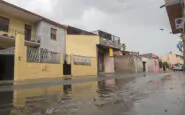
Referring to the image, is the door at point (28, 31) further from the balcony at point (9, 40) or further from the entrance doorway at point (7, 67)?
the entrance doorway at point (7, 67)

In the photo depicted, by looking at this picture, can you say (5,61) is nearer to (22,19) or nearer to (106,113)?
(22,19)

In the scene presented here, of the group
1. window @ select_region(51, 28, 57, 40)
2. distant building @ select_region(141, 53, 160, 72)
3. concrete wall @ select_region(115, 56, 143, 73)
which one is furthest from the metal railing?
distant building @ select_region(141, 53, 160, 72)

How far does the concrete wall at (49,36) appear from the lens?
22.6m

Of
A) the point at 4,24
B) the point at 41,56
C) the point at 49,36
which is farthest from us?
the point at 49,36

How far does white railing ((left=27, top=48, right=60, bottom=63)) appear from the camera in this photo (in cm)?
1551

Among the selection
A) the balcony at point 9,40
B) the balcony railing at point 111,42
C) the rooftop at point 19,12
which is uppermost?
the rooftop at point 19,12

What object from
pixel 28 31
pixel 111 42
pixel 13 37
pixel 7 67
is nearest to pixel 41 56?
pixel 7 67

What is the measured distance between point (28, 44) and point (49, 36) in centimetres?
322

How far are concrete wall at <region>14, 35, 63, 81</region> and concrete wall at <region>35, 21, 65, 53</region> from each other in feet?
21.5

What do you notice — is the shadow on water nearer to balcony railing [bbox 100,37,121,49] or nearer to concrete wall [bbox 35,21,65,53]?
concrete wall [bbox 35,21,65,53]

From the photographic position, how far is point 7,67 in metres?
14.8

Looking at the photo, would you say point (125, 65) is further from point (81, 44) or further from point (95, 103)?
point (95, 103)

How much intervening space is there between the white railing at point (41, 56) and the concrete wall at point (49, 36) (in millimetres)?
5062

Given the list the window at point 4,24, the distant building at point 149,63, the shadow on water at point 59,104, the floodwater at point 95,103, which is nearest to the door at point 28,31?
the window at point 4,24
